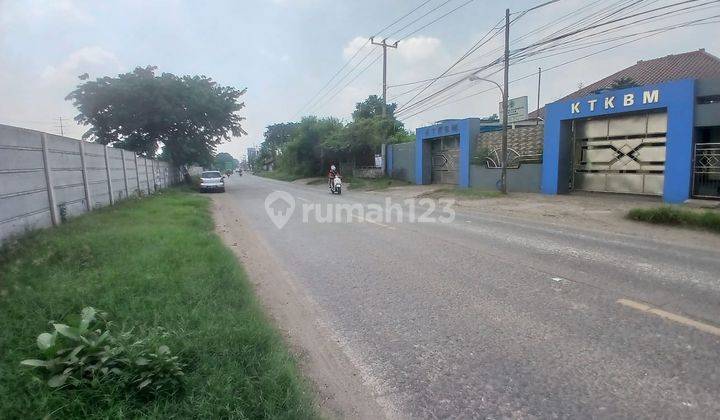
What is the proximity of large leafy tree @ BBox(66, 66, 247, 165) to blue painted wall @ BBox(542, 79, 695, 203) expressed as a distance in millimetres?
22188

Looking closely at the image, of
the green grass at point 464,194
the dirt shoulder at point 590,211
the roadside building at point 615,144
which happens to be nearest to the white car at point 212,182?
the roadside building at point 615,144

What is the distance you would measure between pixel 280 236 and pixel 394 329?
232 inches

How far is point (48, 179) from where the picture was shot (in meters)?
8.94

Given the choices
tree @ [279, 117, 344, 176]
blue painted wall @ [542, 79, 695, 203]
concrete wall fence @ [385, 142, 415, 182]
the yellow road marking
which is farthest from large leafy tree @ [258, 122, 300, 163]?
the yellow road marking

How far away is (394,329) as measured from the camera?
4023 mm

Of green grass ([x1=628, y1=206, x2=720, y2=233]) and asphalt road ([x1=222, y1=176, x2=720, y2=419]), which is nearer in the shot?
asphalt road ([x1=222, y1=176, x2=720, y2=419])

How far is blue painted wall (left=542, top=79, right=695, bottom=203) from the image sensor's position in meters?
12.8

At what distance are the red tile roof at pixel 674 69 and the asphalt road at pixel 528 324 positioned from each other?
64.9ft

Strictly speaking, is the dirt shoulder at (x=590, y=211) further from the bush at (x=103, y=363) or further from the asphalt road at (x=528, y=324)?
the bush at (x=103, y=363)

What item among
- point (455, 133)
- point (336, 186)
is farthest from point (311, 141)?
point (455, 133)

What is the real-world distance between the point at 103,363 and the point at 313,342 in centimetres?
170

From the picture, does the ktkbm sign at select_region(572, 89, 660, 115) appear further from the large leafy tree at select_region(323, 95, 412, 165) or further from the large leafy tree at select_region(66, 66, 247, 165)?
the large leafy tree at select_region(66, 66, 247, 165)

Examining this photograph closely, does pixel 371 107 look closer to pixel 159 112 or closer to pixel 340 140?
pixel 340 140

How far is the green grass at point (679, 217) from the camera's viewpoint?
9258mm
